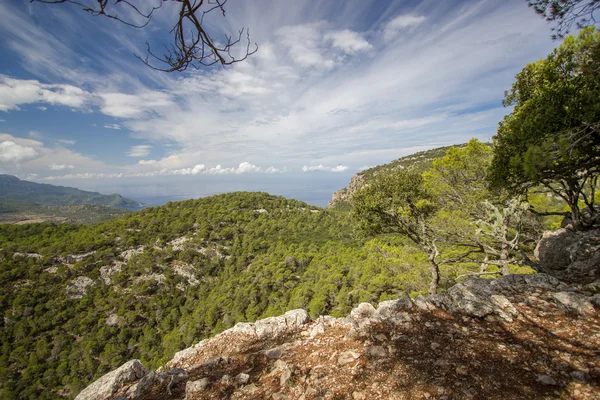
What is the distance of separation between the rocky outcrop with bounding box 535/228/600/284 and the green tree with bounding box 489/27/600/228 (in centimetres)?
270

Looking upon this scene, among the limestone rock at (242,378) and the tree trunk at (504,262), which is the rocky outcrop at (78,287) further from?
the tree trunk at (504,262)

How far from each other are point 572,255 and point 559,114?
5614 mm

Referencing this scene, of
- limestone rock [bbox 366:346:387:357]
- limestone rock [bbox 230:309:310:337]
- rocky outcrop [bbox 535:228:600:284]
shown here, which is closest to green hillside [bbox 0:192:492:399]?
rocky outcrop [bbox 535:228:600:284]

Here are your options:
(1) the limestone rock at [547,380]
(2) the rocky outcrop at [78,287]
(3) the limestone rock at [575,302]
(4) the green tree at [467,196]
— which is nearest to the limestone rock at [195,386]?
(1) the limestone rock at [547,380]

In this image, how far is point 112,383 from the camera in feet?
15.4

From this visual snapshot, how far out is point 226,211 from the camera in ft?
241

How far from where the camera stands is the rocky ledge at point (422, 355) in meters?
2.99

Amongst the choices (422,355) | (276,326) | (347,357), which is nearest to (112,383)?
(276,326)

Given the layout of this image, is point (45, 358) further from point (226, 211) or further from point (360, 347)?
point (360, 347)

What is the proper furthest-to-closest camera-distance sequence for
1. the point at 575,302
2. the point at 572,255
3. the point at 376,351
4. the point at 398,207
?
the point at 398,207
the point at 572,255
the point at 575,302
the point at 376,351

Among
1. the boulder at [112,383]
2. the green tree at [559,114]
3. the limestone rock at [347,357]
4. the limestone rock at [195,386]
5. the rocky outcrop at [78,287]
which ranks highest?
the green tree at [559,114]

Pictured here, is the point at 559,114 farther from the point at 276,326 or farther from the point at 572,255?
the point at 276,326

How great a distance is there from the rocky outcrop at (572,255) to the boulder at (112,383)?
10309 mm

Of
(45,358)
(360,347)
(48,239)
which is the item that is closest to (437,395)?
(360,347)
